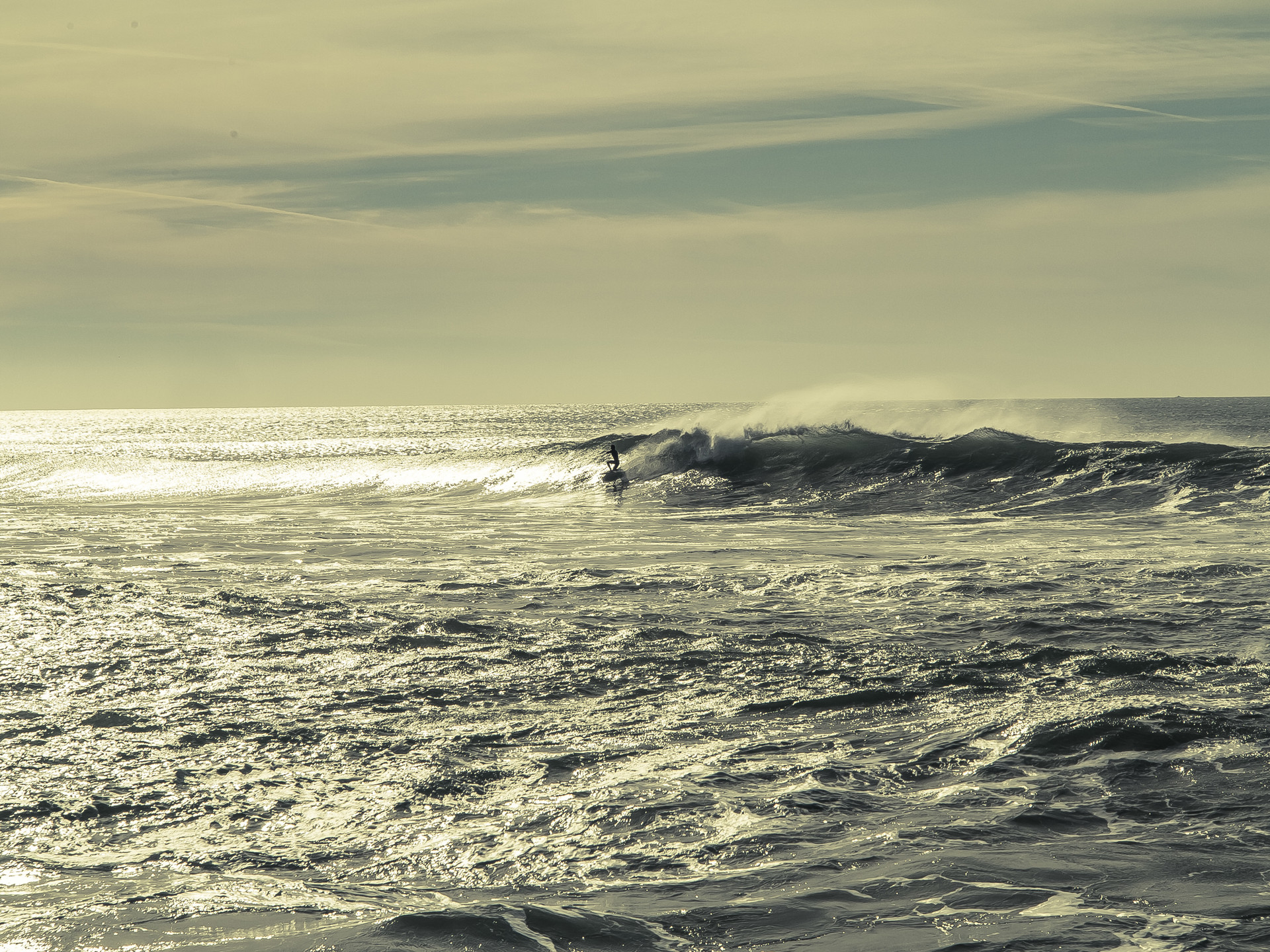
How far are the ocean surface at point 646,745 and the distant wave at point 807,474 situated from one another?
4.94m

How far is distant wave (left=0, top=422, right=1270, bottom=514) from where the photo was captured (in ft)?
75.0

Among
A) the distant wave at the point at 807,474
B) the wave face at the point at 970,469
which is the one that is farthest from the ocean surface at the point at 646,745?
the distant wave at the point at 807,474

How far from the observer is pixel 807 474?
29.9 metres

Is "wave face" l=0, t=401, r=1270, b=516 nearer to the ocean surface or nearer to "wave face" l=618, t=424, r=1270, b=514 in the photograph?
"wave face" l=618, t=424, r=1270, b=514

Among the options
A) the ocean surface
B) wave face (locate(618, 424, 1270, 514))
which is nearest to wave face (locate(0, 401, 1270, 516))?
wave face (locate(618, 424, 1270, 514))

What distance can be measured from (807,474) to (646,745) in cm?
2351

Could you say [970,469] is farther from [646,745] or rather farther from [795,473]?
[646,745]

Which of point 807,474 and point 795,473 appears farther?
point 795,473

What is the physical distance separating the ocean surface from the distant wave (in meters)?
4.94

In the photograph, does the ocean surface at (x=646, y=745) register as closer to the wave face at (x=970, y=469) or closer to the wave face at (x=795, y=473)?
the wave face at (x=970, y=469)

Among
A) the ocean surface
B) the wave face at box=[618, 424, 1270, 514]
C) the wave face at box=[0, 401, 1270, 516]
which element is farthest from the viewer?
the wave face at box=[0, 401, 1270, 516]

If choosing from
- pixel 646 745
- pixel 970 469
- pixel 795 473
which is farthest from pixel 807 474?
pixel 646 745

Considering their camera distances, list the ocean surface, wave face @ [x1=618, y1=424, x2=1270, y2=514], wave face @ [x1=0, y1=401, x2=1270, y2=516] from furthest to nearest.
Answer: wave face @ [x1=0, y1=401, x2=1270, y2=516] → wave face @ [x1=618, y1=424, x2=1270, y2=514] → the ocean surface

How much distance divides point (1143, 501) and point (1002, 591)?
11.2 m
